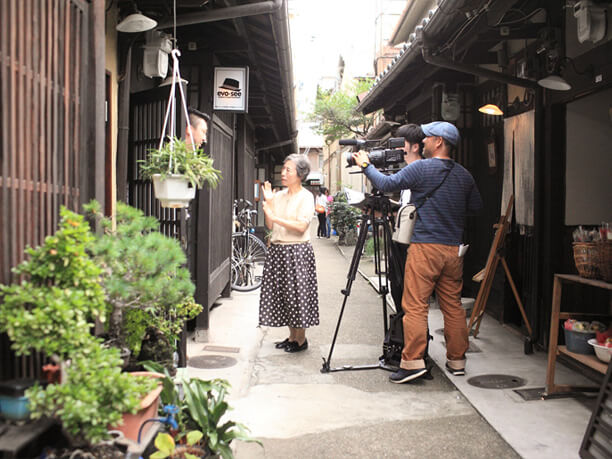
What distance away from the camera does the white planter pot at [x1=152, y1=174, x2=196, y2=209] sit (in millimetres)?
3232

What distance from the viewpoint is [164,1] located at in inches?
209

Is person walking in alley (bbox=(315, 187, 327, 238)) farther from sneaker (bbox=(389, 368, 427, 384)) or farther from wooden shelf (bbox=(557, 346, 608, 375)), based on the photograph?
wooden shelf (bbox=(557, 346, 608, 375))

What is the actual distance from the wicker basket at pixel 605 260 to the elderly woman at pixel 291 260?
9.01 feet

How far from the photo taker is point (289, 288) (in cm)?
600

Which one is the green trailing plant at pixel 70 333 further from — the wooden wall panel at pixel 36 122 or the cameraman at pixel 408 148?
the cameraman at pixel 408 148

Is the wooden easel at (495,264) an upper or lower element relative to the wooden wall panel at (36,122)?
lower

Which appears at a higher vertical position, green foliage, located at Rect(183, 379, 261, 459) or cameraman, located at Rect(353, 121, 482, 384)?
cameraman, located at Rect(353, 121, 482, 384)

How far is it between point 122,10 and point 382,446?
15.6 feet

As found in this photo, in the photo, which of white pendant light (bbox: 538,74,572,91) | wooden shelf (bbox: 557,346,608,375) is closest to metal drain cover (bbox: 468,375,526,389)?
wooden shelf (bbox: 557,346,608,375)

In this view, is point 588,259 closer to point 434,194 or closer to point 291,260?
point 434,194

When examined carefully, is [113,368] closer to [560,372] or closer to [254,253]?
[560,372]

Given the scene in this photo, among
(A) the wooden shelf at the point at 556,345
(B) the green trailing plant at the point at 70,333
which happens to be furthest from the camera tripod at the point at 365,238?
(B) the green trailing plant at the point at 70,333

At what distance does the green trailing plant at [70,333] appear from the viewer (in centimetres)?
205

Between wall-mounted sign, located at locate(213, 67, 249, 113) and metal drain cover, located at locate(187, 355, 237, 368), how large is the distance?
291cm
